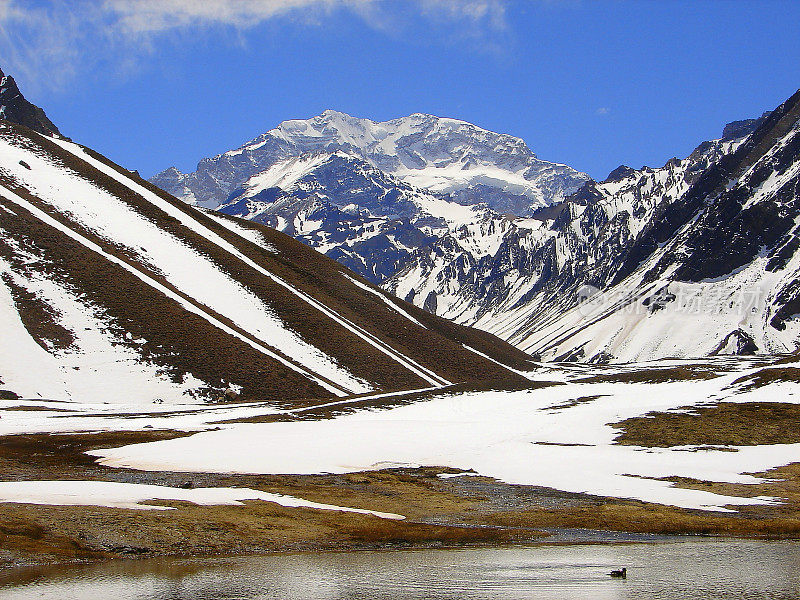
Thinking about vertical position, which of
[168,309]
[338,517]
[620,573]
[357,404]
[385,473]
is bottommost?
[620,573]

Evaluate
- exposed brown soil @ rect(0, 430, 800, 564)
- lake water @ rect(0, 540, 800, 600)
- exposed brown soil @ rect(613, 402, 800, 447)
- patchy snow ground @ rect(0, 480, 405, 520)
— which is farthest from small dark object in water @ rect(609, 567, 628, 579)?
exposed brown soil @ rect(613, 402, 800, 447)

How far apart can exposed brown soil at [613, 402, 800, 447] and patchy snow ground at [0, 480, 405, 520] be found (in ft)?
111

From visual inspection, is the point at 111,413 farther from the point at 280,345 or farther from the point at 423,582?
the point at 423,582

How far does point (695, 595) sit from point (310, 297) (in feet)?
336

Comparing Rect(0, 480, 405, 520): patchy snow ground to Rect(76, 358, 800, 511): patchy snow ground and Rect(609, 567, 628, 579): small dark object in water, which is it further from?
Rect(609, 567, 628, 579): small dark object in water

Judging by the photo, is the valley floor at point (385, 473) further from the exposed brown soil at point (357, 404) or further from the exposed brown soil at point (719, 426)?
the exposed brown soil at point (357, 404)

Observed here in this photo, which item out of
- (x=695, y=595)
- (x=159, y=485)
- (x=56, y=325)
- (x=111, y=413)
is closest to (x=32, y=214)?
(x=56, y=325)

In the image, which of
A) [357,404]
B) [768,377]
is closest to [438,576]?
[357,404]

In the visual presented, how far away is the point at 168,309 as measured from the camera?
97.3 m

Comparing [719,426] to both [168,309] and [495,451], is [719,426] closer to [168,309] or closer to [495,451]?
[495,451]

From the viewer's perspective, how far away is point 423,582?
75.1ft

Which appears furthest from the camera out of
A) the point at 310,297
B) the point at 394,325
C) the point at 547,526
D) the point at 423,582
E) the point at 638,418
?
the point at 394,325

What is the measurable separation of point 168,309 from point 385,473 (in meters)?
58.0

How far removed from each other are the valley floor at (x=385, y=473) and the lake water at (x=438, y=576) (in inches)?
87.0
